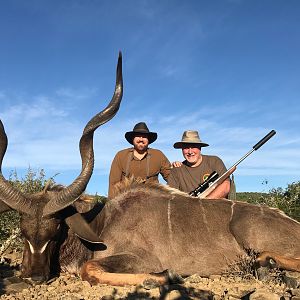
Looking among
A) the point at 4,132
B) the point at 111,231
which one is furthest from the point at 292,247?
the point at 4,132

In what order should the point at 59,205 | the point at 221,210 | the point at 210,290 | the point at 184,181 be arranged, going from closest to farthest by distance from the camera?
the point at 210,290, the point at 59,205, the point at 221,210, the point at 184,181

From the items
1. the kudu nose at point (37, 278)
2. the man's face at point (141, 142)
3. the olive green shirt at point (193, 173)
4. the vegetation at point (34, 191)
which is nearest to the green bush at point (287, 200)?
the vegetation at point (34, 191)

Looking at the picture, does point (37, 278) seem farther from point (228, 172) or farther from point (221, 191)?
point (228, 172)

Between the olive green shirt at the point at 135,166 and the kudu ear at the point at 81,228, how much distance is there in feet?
7.04

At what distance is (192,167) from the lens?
22.7ft

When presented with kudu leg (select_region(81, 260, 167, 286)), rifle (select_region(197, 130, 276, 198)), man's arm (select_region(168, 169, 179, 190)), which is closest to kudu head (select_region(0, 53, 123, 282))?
kudu leg (select_region(81, 260, 167, 286))

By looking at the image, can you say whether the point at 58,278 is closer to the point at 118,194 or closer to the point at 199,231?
the point at 118,194

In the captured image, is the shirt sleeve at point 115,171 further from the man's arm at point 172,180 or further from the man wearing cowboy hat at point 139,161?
the man's arm at point 172,180

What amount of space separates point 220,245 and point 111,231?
4.05ft

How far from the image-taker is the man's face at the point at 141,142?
698 centimetres

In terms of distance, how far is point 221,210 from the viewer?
5113mm

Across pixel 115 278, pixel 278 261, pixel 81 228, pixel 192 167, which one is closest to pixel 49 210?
pixel 81 228

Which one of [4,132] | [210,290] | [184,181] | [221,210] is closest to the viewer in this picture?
[210,290]

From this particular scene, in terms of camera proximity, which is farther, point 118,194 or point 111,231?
point 118,194
